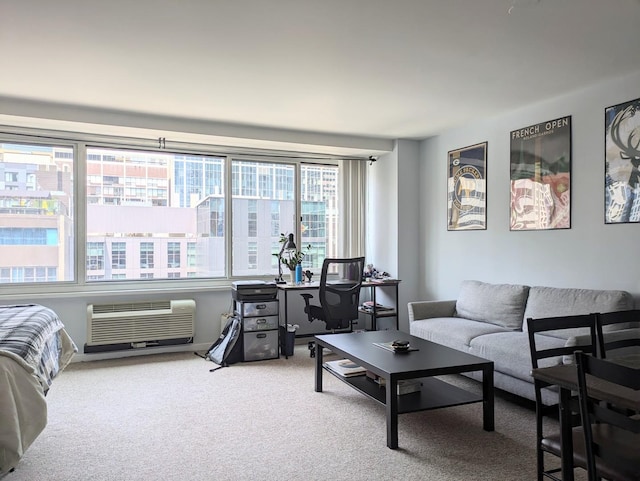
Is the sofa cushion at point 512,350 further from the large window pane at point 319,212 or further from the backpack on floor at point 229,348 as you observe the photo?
the large window pane at point 319,212

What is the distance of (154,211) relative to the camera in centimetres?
525

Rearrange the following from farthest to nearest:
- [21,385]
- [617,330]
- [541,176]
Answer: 1. [541,176]
2. [617,330]
3. [21,385]

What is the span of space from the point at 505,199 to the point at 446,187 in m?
0.87

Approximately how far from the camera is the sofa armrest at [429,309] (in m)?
4.62

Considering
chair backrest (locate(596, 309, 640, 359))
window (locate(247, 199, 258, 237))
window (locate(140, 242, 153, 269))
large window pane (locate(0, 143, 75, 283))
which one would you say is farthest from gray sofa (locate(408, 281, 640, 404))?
large window pane (locate(0, 143, 75, 283))

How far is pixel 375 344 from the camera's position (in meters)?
3.58

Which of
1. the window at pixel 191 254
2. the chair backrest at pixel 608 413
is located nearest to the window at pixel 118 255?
the window at pixel 191 254

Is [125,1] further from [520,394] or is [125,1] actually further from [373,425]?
[520,394]

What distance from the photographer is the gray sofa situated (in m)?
3.33

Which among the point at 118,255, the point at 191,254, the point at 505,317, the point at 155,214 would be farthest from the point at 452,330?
the point at 118,255

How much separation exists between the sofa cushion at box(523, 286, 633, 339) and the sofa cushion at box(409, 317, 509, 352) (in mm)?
359

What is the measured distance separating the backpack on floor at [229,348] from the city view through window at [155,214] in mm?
904

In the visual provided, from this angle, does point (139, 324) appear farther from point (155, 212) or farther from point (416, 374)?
point (416, 374)

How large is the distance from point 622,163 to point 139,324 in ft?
15.2
